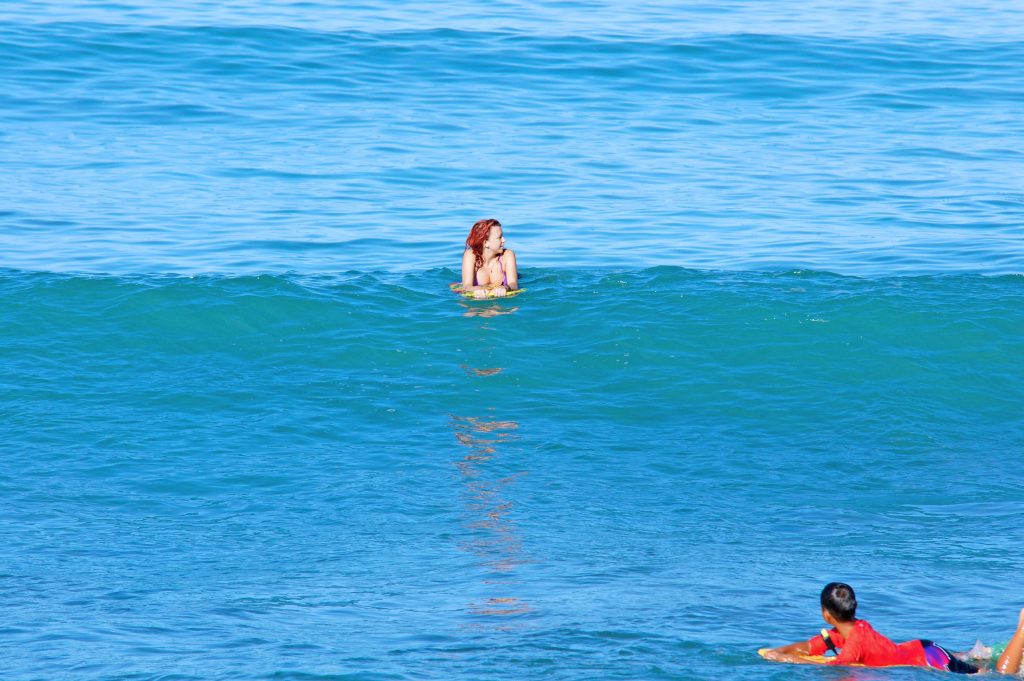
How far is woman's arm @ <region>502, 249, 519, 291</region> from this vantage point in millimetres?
14797

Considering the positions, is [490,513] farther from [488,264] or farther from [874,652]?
[488,264]

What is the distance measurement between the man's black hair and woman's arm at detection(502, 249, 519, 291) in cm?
819

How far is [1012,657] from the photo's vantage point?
6930 mm

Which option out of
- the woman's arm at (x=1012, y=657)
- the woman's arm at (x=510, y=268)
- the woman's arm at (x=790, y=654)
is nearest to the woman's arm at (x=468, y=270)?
the woman's arm at (x=510, y=268)

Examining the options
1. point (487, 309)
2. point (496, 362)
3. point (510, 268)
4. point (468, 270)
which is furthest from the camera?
point (487, 309)

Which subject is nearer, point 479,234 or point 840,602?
point 840,602

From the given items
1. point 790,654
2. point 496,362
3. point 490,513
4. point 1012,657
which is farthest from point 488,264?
point 1012,657

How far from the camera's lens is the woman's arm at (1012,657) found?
6.89 meters

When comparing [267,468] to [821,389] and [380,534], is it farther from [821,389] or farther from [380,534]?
[821,389]

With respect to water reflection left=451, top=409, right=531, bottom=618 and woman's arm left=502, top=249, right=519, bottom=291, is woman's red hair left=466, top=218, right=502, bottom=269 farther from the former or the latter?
water reflection left=451, top=409, right=531, bottom=618

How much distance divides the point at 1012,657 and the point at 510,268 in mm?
8755

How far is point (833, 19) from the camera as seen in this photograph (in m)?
34.2

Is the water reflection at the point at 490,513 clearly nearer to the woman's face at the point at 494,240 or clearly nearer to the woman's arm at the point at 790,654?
the woman's arm at the point at 790,654

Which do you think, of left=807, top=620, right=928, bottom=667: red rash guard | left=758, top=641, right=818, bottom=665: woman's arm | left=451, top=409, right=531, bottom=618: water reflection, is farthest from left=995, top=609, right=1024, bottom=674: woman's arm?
left=451, top=409, right=531, bottom=618: water reflection
